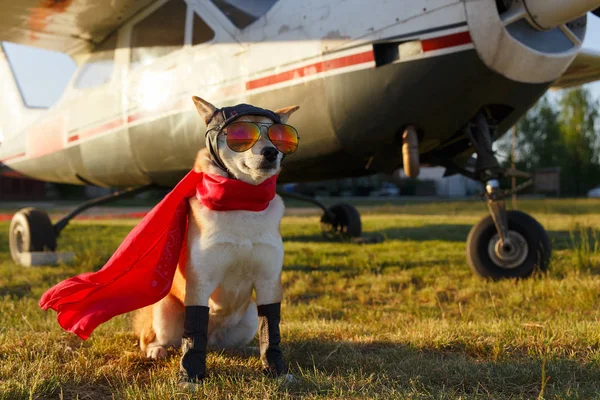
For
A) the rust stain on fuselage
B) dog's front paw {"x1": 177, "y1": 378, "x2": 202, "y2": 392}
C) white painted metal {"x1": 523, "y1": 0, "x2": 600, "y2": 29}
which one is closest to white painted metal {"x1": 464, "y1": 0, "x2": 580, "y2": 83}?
white painted metal {"x1": 523, "y1": 0, "x2": 600, "y2": 29}

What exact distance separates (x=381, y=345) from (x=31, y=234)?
490 centimetres

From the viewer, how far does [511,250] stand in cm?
442

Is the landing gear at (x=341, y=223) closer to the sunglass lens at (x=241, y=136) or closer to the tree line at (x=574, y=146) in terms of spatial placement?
the sunglass lens at (x=241, y=136)

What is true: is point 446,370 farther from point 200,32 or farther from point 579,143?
point 579,143

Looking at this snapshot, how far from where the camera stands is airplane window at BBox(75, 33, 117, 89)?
6045 mm

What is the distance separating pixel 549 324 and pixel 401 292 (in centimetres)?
158

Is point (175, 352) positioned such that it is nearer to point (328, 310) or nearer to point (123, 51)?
point (328, 310)

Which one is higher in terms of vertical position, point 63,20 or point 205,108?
point 63,20

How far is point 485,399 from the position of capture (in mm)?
1881

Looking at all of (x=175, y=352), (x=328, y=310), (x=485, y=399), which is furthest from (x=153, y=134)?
(x=485, y=399)

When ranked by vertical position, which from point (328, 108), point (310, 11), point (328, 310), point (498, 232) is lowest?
point (328, 310)

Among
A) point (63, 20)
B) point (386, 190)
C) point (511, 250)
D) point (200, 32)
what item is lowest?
point (511, 250)

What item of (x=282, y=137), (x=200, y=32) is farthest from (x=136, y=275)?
(x=200, y=32)

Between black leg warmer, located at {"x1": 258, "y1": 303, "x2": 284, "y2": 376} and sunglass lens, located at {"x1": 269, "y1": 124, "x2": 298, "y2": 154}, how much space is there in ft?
2.03
